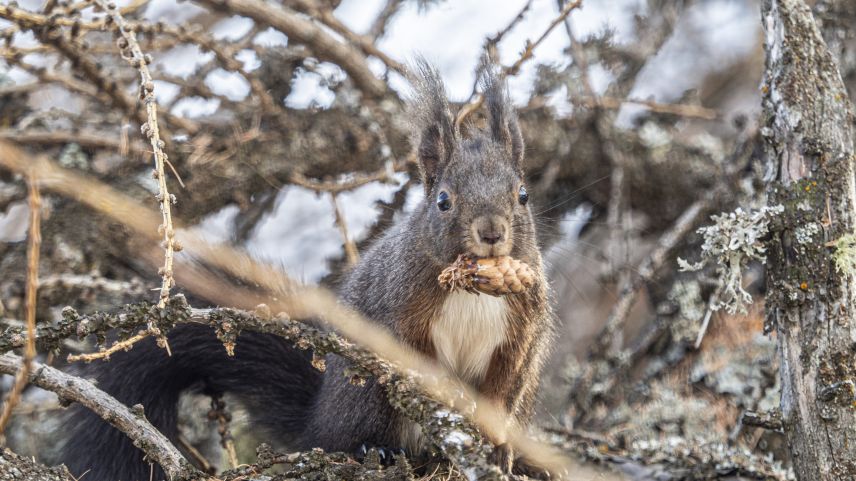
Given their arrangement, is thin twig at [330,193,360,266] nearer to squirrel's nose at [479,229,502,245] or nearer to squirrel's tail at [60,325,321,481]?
squirrel's tail at [60,325,321,481]

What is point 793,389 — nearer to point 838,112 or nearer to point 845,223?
point 845,223

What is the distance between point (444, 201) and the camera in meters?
2.62

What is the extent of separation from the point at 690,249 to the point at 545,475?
142 cm

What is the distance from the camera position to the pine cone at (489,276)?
2.31 m

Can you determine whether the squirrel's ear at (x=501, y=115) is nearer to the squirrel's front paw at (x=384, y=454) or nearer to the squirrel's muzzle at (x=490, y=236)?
the squirrel's muzzle at (x=490, y=236)

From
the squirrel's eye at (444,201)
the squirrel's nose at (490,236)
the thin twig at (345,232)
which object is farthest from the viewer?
the thin twig at (345,232)

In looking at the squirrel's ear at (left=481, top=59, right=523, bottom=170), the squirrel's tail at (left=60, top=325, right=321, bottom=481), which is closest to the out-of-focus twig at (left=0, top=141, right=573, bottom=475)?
the squirrel's tail at (left=60, top=325, right=321, bottom=481)

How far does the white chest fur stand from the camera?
8.84 feet

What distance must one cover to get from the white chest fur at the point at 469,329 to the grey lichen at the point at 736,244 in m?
0.65

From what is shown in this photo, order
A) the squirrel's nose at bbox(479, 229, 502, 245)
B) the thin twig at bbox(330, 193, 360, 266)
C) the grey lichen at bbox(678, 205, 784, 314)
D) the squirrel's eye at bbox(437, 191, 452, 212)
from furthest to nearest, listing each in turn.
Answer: the thin twig at bbox(330, 193, 360, 266) → the squirrel's eye at bbox(437, 191, 452, 212) → the squirrel's nose at bbox(479, 229, 502, 245) → the grey lichen at bbox(678, 205, 784, 314)

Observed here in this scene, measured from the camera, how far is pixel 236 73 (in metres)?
3.51

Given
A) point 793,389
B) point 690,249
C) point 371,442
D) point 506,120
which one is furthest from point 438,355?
point 690,249

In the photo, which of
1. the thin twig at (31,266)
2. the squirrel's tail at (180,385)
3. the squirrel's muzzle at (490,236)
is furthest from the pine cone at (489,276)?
the thin twig at (31,266)

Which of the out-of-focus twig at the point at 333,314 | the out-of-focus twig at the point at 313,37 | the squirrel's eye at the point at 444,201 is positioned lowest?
the out-of-focus twig at the point at 333,314
